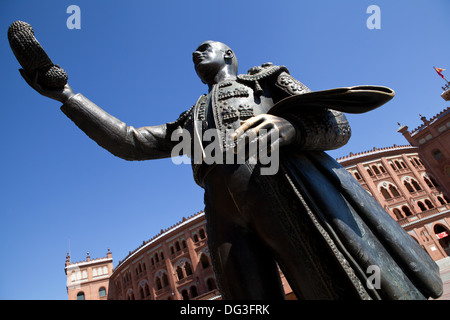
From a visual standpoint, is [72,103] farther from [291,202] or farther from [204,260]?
[204,260]

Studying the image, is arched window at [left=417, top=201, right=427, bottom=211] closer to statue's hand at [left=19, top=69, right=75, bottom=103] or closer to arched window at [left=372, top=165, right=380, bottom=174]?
arched window at [left=372, top=165, right=380, bottom=174]

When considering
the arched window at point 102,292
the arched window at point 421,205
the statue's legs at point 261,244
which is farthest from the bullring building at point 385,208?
the statue's legs at point 261,244

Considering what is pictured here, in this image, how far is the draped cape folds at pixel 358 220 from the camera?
3.67ft

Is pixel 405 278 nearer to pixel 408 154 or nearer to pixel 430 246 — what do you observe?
pixel 430 246

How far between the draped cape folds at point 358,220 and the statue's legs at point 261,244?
0.08m

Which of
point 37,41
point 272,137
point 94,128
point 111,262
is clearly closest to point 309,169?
point 272,137

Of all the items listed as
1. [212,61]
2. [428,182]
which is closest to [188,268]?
[428,182]

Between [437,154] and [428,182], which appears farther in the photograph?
[437,154]

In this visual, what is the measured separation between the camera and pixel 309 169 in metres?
1.38

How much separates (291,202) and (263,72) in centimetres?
89

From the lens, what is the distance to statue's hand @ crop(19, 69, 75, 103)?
1.62m

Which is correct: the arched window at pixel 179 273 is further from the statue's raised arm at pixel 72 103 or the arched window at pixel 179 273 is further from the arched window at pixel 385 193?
the statue's raised arm at pixel 72 103

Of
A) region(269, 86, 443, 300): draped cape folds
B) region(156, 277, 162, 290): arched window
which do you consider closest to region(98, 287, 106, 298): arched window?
region(156, 277, 162, 290): arched window

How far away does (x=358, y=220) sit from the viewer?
1.29 meters
